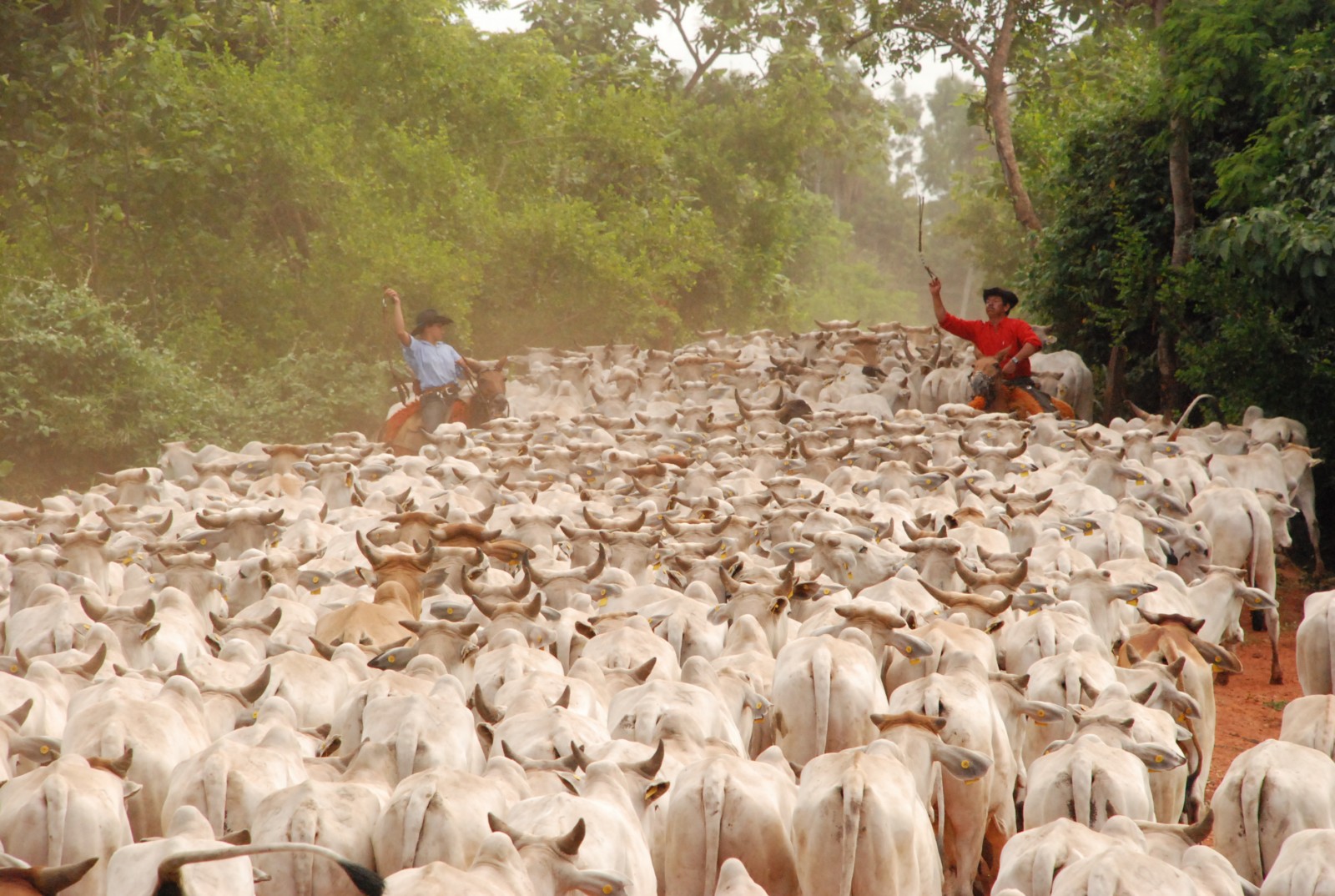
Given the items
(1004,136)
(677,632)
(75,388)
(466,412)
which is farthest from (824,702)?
(1004,136)

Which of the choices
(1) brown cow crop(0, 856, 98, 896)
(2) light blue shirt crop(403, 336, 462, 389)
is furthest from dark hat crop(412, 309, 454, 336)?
(1) brown cow crop(0, 856, 98, 896)

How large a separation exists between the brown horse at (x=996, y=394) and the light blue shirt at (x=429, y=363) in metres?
5.80

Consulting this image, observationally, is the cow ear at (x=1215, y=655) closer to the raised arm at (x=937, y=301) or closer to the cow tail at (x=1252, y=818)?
the cow tail at (x=1252, y=818)

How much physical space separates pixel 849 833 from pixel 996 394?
1144 cm

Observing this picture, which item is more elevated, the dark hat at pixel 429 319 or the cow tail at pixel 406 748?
the dark hat at pixel 429 319

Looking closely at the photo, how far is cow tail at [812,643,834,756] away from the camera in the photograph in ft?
22.9

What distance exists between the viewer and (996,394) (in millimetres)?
16328

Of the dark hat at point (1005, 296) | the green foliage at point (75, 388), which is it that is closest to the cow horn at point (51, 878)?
the dark hat at point (1005, 296)

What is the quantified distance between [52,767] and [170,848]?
3.36 ft

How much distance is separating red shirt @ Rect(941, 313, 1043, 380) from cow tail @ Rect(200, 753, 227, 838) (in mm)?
12245

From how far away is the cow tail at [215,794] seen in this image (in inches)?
214

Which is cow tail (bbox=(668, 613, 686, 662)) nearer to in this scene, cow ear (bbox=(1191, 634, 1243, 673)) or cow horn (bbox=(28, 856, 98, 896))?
cow ear (bbox=(1191, 634, 1243, 673))

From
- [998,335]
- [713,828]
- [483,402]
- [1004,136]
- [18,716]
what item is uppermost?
[1004,136]

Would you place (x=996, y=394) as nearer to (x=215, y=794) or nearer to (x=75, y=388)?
(x=75, y=388)
